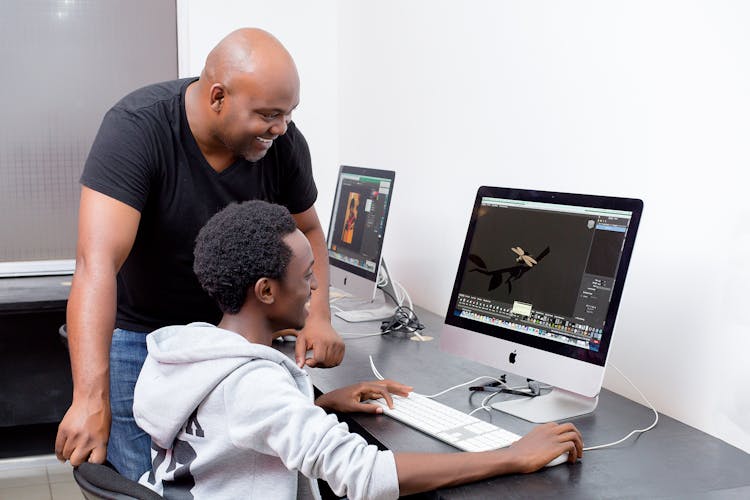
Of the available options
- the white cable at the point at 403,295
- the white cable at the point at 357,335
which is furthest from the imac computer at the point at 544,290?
the white cable at the point at 403,295

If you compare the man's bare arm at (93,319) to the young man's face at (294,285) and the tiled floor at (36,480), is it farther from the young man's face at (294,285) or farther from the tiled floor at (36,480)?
the tiled floor at (36,480)

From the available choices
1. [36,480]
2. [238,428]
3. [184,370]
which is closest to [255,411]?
[238,428]

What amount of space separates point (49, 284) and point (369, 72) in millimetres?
1629

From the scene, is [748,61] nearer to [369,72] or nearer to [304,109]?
[369,72]

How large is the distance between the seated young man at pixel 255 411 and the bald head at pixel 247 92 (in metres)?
0.29

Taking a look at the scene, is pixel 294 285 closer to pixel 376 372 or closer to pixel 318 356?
pixel 318 356

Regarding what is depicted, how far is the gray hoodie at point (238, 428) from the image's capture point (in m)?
1.17

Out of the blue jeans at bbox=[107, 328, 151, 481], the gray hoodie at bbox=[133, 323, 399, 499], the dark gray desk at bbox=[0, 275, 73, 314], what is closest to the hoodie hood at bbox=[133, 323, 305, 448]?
the gray hoodie at bbox=[133, 323, 399, 499]

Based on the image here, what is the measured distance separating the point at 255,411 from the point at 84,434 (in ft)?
1.12

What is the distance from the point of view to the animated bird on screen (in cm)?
175

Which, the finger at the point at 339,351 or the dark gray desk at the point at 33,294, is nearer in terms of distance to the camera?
the finger at the point at 339,351

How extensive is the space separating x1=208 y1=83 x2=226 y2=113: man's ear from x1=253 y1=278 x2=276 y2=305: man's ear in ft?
1.58

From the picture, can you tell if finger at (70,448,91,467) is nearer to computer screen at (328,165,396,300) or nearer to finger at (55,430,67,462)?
finger at (55,430,67,462)

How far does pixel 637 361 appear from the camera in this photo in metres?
1.84
